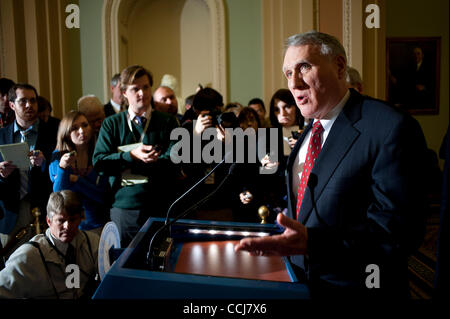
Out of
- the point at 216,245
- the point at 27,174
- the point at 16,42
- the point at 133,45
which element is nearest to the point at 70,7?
the point at 16,42

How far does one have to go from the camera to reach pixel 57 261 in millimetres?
2066

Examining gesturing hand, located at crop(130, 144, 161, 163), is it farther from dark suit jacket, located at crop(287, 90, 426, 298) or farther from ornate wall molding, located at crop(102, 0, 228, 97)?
ornate wall molding, located at crop(102, 0, 228, 97)

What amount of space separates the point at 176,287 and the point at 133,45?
7.46 m

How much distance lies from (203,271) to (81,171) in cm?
190

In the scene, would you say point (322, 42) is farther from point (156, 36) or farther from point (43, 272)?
point (156, 36)

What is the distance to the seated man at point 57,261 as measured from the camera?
1894 mm

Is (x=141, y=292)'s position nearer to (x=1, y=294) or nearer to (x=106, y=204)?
(x=1, y=294)

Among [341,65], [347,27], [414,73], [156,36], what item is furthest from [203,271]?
[414,73]

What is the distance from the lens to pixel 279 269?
1.20 m

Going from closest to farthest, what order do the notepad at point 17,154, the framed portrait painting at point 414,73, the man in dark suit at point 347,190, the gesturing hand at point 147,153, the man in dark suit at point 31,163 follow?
1. the man in dark suit at point 347,190
2. the gesturing hand at point 147,153
3. the notepad at point 17,154
4. the man in dark suit at point 31,163
5. the framed portrait painting at point 414,73

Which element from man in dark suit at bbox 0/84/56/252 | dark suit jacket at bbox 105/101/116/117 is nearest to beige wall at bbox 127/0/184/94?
dark suit jacket at bbox 105/101/116/117

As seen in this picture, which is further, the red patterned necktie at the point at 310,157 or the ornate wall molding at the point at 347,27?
the ornate wall molding at the point at 347,27

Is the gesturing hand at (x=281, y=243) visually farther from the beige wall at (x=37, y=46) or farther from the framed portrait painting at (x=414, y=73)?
the framed portrait painting at (x=414, y=73)

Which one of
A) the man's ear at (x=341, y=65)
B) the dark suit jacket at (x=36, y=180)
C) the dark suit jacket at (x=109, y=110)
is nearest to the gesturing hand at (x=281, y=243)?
the man's ear at (x=341, y=65)
